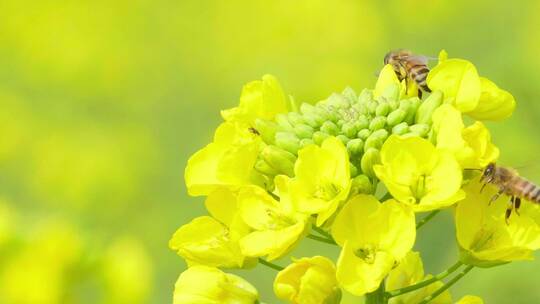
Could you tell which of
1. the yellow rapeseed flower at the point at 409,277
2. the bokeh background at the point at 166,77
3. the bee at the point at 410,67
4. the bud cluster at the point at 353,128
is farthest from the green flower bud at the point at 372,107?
the bokeh background at the point at 166,77

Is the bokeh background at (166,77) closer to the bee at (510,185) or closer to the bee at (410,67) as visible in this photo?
the bee at (410,67)

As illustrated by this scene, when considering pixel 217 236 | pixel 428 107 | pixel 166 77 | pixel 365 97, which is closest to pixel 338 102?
pixel 365 97

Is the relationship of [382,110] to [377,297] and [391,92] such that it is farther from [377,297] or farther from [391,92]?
[377,297]

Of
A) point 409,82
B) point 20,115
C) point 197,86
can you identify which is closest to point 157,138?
point 197,86

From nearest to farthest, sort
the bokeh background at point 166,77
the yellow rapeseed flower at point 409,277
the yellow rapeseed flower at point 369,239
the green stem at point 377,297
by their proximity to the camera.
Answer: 1. the yellow rapeseed flower at point 369,239
2. the green stem at point 377,297
3. the yellow rapeseed flower at point 409,277
4. the bokeh background at point 166,77

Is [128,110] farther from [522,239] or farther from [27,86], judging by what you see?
[522,239]

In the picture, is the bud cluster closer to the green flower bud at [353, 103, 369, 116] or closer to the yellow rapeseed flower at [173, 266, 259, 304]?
the green flower bud at [353, 103, 369, 116]
